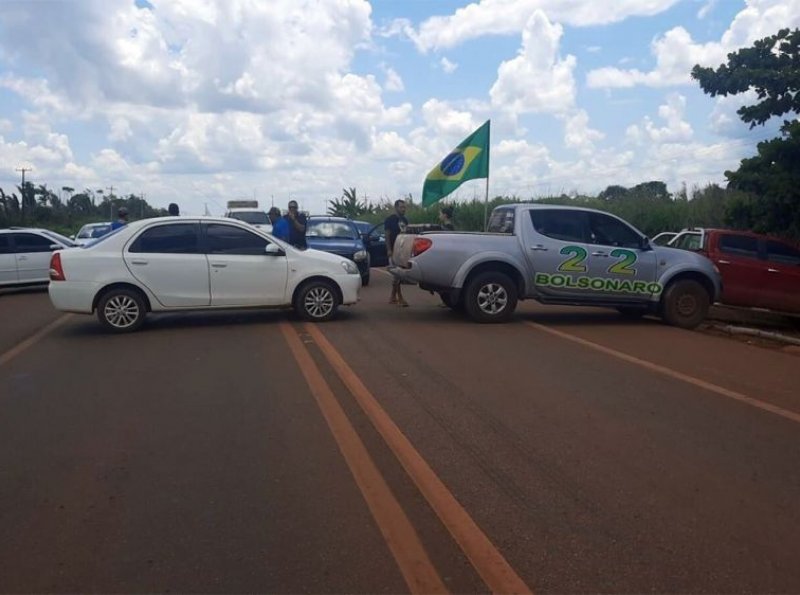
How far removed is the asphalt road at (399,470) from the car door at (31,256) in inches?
397

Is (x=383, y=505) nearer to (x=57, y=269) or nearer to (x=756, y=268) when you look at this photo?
(x=57, y=269)

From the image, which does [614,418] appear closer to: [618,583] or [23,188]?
[618,583]

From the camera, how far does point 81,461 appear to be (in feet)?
21.0


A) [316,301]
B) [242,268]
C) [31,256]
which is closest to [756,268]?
[316,301]

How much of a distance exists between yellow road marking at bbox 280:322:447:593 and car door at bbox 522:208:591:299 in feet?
19.0

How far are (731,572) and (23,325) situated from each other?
1273 centimetres

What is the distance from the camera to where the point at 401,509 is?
5.32 m

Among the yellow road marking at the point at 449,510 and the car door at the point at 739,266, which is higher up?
the car door at the point at 739,266

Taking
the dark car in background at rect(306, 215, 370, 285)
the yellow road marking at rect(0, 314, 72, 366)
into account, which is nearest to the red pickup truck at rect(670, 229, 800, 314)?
the dark car in background at rect(306, 215, 370, 285)

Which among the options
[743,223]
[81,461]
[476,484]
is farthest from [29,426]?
[743,223]

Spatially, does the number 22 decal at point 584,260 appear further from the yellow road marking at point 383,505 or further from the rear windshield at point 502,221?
the yellow road marking at point 383,505

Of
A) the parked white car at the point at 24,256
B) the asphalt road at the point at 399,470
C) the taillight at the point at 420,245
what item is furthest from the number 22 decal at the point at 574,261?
the parked white car at the point at 24,256

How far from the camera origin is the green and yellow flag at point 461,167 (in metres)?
21.1

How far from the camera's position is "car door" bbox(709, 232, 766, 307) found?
15.9 metres
